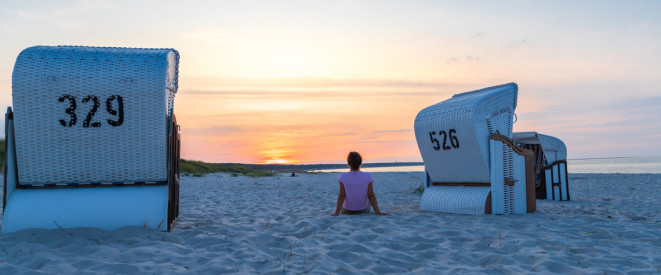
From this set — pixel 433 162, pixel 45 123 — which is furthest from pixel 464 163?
pixel 45 123

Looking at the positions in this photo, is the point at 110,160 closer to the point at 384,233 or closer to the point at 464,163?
the point at 384,233

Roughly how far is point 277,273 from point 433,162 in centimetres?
452

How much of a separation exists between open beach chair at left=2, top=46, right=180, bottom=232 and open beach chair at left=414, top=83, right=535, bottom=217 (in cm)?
412

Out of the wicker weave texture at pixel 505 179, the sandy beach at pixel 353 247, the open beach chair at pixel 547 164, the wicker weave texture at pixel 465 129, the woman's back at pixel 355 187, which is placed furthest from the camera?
the open beach chair at pixel 547 164

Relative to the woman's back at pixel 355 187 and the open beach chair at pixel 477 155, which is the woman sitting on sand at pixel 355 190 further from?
the open beach chair at pixel 477 155

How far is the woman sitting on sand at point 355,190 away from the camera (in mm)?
6570

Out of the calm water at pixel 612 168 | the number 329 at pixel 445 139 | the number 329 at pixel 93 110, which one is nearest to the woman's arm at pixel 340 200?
the number 329 at pixel 445 139

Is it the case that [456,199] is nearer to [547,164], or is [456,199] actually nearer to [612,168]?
[547,164]

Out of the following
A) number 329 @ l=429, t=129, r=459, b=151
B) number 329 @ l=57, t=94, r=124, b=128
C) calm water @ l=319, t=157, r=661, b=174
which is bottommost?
calm water @ l=319, t=157, r=661, b=174

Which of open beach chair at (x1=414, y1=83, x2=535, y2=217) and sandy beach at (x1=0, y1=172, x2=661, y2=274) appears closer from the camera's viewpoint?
sandy beach at (x1=0, y1=172, x2=661, y2=274)

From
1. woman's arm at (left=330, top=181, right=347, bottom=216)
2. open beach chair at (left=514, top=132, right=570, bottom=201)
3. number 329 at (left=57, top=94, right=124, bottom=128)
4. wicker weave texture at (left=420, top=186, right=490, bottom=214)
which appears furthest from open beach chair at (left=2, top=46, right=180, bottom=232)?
open beach chair at (left=514, top=132, right=570, bottom=201)

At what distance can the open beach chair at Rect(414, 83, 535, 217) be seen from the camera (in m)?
6.71

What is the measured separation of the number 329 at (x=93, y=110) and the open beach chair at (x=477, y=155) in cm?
460

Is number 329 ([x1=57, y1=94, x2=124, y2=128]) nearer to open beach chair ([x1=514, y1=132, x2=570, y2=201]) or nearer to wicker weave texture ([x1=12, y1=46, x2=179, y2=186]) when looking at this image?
wicker weave texture ([x1=12, y1=46, x2=179, y2=186])
